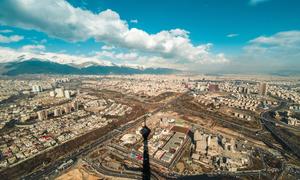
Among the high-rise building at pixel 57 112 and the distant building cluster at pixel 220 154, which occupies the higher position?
the high-rise building at pixel 57 112

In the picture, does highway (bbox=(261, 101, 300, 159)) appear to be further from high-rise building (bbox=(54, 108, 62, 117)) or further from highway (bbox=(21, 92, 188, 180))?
high-rise building (bbox=(54, 108, 62, 117))

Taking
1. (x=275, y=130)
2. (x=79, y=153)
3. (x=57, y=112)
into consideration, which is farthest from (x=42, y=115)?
(x=275, y=130)

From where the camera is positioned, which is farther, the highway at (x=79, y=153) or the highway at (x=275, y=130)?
the highway at (x=275, y=130)

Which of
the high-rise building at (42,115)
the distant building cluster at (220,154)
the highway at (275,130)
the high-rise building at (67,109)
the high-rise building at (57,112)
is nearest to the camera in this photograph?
the distant building cluster at (220,154)

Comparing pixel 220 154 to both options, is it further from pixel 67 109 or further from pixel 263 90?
pixel 263 90

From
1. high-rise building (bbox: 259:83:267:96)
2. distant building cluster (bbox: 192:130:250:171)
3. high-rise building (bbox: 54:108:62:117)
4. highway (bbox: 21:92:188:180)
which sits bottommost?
highway (bbox: 21:92:188:180)

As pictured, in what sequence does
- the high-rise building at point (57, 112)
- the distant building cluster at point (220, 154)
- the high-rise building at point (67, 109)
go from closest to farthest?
the distant building cluster at point (220, 154) → the high-rise building at point (57, 112) → the high-rise building at point (67, 109)

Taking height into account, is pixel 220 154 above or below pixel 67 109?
below

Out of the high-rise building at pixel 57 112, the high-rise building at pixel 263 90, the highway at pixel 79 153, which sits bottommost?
the highway at pixel 79 153

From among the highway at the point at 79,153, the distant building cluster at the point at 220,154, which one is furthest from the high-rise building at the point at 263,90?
the highway at the point at 79,153

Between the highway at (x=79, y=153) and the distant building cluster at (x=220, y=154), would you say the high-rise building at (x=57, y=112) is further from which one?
the distant building cluster at (x=220, y=154)

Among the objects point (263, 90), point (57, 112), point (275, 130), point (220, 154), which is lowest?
point (220, 154)

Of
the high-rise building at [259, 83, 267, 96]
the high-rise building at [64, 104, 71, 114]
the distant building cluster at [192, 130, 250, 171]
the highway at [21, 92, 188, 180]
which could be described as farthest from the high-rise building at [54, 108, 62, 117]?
the high-rise building at [259, 83, 267, 96]
